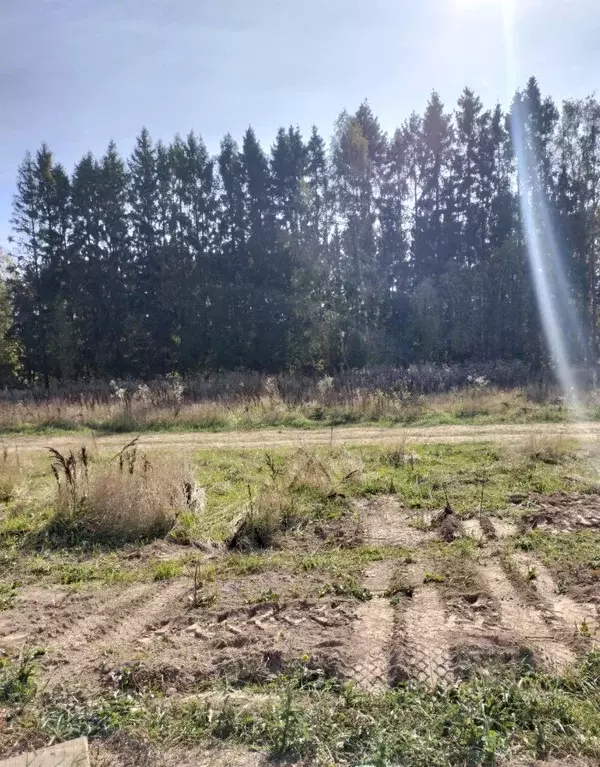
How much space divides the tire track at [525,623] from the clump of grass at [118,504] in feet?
11.5

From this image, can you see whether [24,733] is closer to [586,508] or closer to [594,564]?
[594,564]

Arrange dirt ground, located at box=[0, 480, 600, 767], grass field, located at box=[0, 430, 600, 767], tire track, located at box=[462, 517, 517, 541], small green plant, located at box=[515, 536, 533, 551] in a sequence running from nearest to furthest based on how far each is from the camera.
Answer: grass field, located at box=[0, 430, 600, 767] < dirt ground, located at box=[0, 480, 600, 767] < small green plant, located at box=[515, 536, 533, 551] < tire track, located at box=[462, 517, 517, 541]

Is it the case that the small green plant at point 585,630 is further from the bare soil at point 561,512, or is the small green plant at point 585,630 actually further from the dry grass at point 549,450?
the dry grass at point 549,450

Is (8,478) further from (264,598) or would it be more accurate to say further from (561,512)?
(561,512)

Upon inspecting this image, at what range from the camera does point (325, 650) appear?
10.7 feet

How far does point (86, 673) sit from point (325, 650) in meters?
1.47

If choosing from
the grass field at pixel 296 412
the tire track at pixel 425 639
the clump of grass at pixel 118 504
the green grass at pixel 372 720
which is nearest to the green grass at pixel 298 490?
the clump of grass at pixel 118 504

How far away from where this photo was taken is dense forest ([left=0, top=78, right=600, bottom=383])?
29.6 metres

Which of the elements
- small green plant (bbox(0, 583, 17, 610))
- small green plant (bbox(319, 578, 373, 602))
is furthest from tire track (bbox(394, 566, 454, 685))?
small green plant (bbox(0, 583, 17, 610))

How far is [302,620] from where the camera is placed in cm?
366

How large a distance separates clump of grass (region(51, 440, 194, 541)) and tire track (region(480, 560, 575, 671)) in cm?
349

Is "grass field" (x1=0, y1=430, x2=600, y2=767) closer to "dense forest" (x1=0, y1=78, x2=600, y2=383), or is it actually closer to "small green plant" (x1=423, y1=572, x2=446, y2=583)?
"small green plant" (x1=423, y1=572, x2=446, y2=583)

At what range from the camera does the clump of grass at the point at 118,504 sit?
571cm

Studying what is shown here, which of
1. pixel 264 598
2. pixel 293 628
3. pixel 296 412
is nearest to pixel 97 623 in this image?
pixel 264 598
